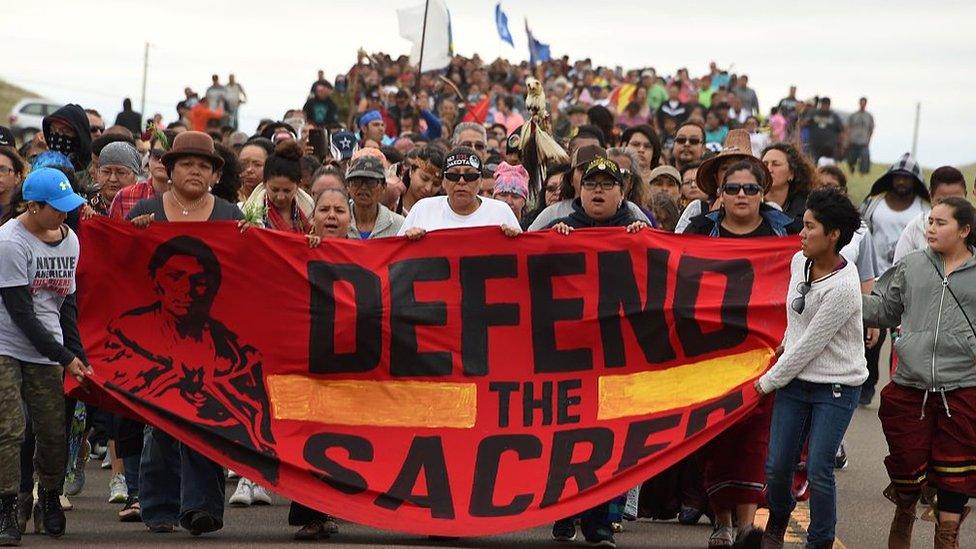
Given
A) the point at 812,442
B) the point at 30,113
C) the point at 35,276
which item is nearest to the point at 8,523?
the point at 35,276

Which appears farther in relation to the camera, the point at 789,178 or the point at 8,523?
the point at 789,178

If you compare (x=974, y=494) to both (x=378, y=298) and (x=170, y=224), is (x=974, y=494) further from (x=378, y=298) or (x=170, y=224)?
(x=170, y=224)

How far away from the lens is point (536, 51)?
4012 cm

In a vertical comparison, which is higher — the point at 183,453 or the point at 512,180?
the point at 512,180

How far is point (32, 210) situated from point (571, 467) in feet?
10.5

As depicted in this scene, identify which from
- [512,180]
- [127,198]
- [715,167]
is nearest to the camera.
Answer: [715,167]

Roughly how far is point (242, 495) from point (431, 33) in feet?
41.0

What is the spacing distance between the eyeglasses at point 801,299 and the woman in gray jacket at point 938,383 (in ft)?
2.71

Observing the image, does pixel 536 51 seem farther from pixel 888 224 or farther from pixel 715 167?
pixel 715 167

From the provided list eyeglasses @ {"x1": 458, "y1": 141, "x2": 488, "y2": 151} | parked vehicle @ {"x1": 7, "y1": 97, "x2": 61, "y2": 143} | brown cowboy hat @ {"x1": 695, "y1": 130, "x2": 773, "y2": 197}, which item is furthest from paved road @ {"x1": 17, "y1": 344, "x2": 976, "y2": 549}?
parked vehicle @ {"x1": 7, "y1": 97, "x2": 61, "y2": 143}

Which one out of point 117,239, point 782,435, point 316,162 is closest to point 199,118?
point 316,162

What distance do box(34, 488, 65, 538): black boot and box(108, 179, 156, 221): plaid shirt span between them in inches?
92.4

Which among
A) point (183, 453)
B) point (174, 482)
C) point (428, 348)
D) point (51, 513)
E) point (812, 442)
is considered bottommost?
point (51, 513)

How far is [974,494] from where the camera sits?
938 cm
